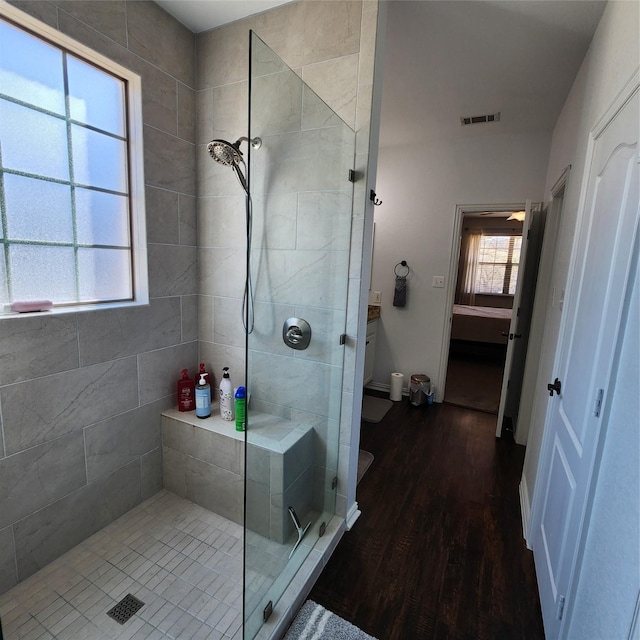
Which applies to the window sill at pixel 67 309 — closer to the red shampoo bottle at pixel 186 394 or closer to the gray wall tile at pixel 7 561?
the red shampoo bottle at pixel 186 394

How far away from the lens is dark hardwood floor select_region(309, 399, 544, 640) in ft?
4.56

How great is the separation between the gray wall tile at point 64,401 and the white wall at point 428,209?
271 cm

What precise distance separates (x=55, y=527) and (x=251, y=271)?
5.07ft

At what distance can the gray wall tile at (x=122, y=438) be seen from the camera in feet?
5.50

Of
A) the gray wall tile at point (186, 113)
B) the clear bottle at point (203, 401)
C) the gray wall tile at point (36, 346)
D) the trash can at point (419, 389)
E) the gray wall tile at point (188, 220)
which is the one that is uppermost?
the gray wall tile at point (186, 113)

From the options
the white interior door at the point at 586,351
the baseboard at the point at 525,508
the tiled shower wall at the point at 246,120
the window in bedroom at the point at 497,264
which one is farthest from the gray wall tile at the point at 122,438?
the window in bedroom at the point at 497,264

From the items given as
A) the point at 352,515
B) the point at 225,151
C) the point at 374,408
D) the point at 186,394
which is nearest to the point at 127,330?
the point at 186,394

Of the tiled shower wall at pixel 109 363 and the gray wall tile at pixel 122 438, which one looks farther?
the gray wall tile at pixel 122 438

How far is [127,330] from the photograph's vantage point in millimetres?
1765

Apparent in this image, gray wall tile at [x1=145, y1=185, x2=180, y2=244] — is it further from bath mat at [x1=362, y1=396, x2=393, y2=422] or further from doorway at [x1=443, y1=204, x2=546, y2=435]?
doorway at [x1=443, y1=204, x2=546, y2=435]

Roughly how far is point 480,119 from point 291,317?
2645 millimetres

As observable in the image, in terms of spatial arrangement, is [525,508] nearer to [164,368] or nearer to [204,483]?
[204,483]

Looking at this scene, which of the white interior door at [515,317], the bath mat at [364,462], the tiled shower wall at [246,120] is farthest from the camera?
the white interior door at [515,317]

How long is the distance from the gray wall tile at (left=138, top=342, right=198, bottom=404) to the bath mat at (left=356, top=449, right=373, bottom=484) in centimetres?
136
